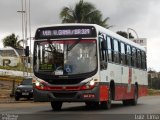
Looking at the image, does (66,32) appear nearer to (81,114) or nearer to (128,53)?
(81,114)

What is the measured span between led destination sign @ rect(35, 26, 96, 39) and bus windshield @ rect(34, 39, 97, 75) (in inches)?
8.8

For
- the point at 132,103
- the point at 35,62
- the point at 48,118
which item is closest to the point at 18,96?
the point at 132,103

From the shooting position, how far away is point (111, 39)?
25.5m

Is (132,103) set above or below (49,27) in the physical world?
below

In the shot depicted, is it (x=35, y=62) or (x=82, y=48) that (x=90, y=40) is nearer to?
(x=82, y=48)

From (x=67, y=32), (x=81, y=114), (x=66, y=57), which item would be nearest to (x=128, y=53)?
(x=67, y=32)

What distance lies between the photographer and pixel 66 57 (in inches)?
894

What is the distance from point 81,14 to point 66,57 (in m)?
41.0

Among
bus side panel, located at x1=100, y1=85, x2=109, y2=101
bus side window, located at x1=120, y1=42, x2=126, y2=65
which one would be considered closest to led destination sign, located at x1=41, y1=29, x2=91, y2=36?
bus side panel, located at x1=100, y1=85, x2=109, y2=101

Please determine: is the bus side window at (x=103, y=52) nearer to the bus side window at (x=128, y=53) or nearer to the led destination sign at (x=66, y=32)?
the led destination sign at (x=66, y=32)

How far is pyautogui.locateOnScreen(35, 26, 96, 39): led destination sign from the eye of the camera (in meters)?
23.1

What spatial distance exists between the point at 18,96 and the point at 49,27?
15087 mm

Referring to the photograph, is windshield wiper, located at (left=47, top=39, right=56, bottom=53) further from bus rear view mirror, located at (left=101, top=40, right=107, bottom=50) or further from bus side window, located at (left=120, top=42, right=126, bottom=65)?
bus side window, located at (left=120, top=42, right=126, bottom=65)

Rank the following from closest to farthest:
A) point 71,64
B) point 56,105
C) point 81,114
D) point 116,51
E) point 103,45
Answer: point 81,114 < point 71,64 < point 103,45 < point 56,105 < point 116,51
